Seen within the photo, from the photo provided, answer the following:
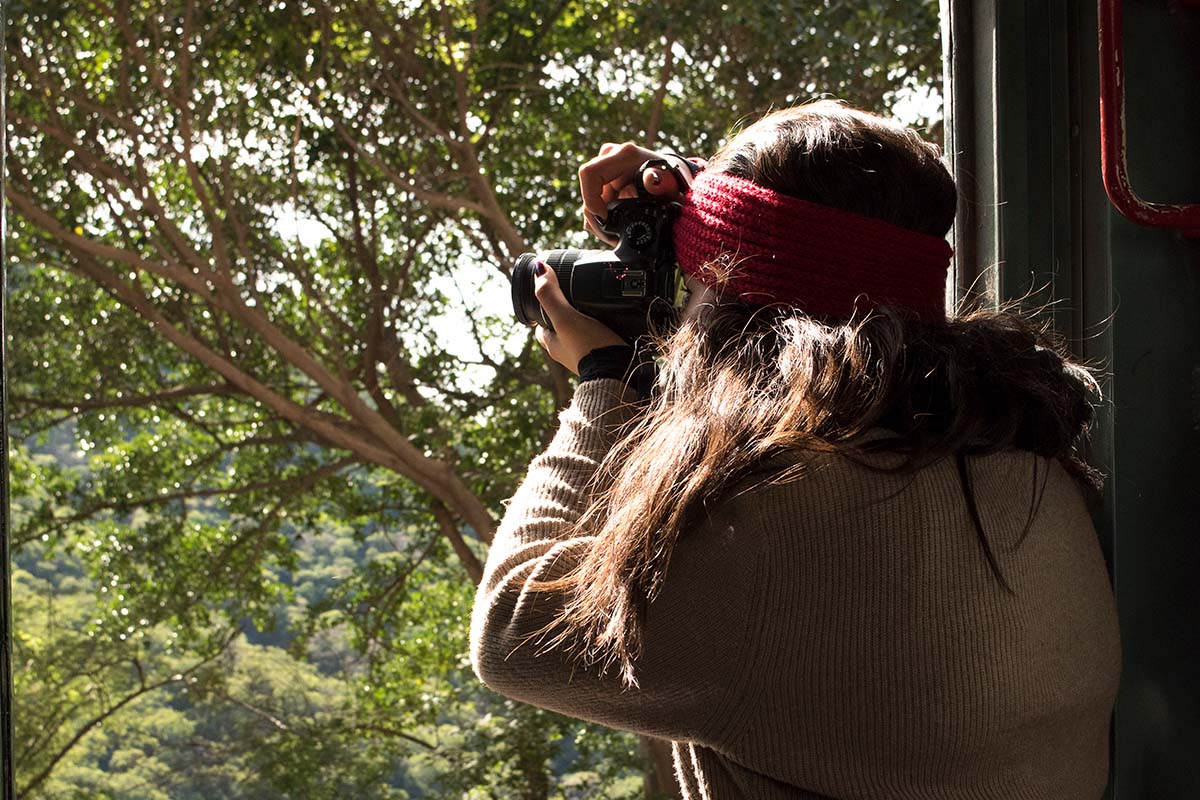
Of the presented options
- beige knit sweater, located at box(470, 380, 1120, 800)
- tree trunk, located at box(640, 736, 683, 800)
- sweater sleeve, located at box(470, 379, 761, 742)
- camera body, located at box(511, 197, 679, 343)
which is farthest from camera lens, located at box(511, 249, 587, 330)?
tree trunk, located at box(640, 736, 683, 800)

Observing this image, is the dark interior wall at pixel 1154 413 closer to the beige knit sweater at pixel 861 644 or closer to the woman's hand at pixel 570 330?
the beige knit sweater at pixel 861 644

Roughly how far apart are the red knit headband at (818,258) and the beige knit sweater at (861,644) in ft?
0.41

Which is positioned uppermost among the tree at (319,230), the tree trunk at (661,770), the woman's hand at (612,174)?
the tree at (319,230)

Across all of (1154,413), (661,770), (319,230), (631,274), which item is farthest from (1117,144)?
(319,230)

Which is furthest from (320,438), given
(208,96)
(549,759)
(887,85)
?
(887,85)

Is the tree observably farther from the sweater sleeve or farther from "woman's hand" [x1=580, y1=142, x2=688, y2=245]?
the sweater sleeve

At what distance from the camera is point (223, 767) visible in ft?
22.2

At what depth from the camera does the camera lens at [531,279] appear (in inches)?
39.7

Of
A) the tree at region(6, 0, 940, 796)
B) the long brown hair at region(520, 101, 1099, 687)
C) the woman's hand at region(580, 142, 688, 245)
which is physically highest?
the tree at region(6, 0, 940, 796)

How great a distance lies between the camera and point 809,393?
73cm

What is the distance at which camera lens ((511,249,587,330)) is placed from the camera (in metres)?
1.01

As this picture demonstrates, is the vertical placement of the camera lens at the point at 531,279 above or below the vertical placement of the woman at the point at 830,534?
above

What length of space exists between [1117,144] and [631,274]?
0.35 m

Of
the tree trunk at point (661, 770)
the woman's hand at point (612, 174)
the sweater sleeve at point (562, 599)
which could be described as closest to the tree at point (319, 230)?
the tree trunk at point (661, 770)
